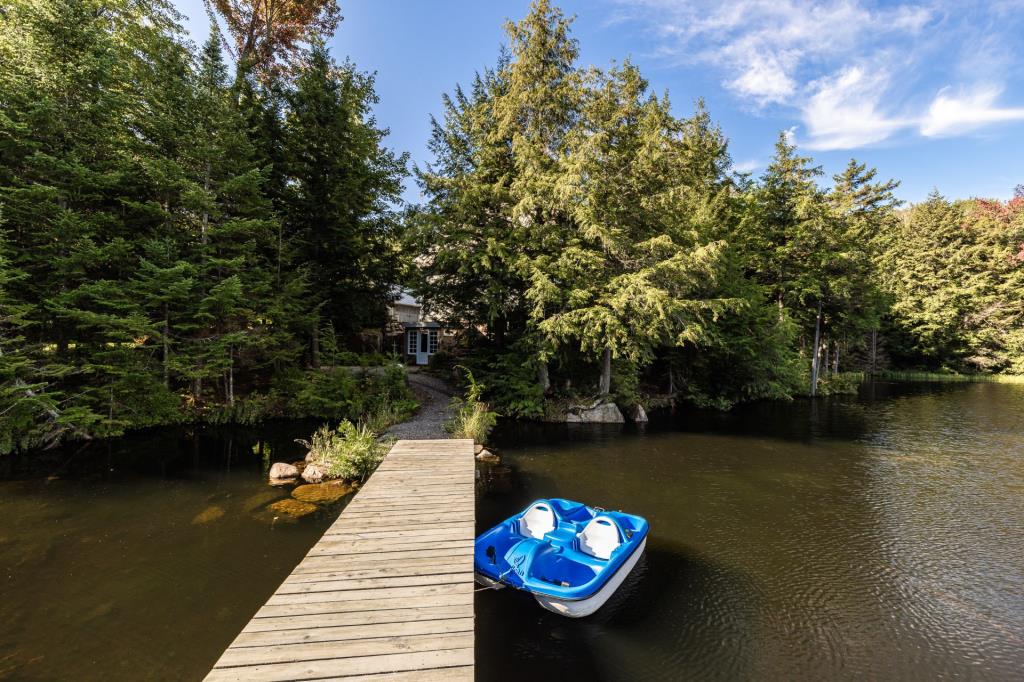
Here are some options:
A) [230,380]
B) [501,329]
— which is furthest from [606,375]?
[230,380]

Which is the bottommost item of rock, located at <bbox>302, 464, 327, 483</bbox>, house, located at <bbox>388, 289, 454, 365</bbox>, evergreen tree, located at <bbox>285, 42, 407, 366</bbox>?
rock, located at <bbox>302, 464, 327, 483</bbox>

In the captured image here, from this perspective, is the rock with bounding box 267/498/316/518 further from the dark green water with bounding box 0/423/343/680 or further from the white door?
the white door

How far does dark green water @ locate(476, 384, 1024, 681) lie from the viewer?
5.13m

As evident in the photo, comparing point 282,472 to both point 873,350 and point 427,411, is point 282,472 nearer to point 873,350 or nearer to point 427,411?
point 427,411

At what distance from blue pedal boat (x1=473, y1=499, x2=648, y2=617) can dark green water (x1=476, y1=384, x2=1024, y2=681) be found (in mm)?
471

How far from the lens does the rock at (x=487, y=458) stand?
12.3 meters

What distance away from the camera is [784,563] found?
7.28 metres

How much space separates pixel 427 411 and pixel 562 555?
437 inches

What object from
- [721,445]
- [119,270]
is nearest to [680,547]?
[721,445]

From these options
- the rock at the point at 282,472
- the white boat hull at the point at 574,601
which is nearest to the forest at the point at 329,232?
the rock at the point at 282,472

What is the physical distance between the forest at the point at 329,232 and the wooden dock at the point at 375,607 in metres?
10.9

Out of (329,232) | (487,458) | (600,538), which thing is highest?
(329,232)

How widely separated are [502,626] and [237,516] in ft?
19.2

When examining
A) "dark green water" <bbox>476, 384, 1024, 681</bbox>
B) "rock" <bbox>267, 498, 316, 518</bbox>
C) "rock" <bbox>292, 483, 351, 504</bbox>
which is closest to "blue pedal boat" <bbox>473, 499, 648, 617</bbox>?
"dark green water" <bbox>476, 384, 1024, 681</bbox>
